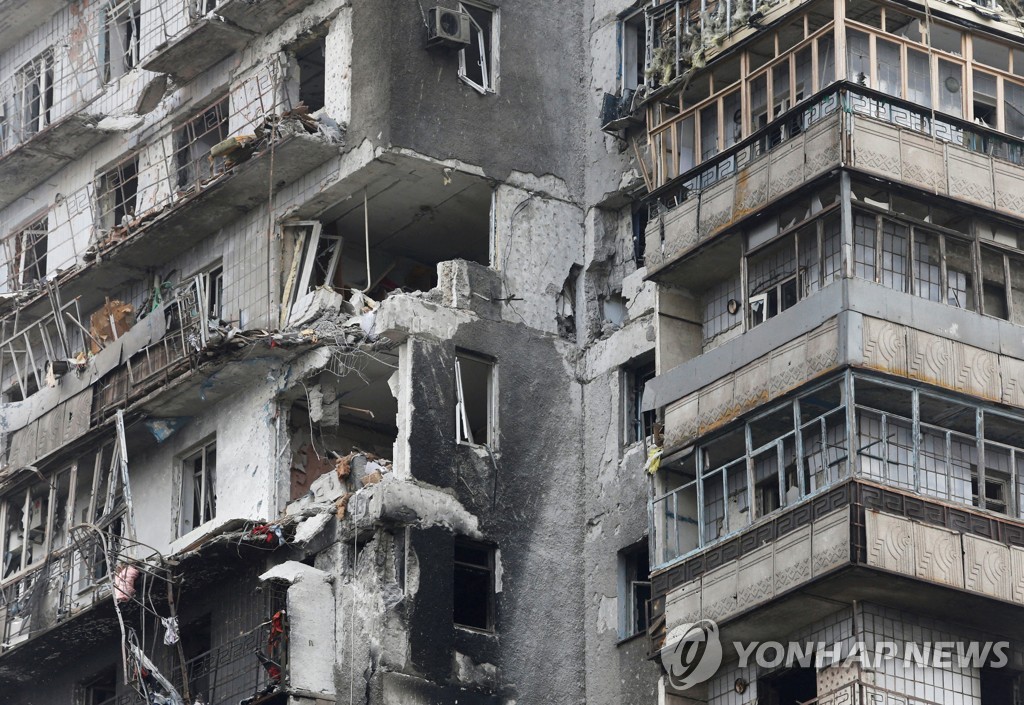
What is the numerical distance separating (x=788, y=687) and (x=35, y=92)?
2238 cm

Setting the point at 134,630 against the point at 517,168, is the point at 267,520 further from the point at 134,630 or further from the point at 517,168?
the point at 517,168

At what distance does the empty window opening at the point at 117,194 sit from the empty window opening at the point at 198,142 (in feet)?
4.64

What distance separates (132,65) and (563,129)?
30.6ft

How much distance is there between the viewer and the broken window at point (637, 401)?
37594 mm

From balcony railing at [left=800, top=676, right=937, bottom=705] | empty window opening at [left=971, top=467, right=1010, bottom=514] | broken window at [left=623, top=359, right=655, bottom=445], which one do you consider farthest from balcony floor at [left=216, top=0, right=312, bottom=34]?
balcony railing at [left=800, top=676, right=937, bottom=705]

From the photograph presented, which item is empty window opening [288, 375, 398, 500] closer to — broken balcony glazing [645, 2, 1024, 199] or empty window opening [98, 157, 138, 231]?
broken balcony glazing [645, 2, 1024, 199]

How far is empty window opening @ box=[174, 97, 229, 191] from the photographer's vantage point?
4202 cm

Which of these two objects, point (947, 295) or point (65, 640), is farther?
point (65, 640)

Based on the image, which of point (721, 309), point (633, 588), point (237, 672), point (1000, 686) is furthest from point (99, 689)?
point (1000, 686)

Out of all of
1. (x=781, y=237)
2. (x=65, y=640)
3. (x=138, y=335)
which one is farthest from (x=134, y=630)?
(x=781, y=237)

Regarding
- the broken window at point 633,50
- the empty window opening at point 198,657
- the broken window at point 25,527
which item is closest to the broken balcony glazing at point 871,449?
the broken window at point 633,50

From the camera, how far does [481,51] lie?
131 feet

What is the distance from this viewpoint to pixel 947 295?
32.7 meters

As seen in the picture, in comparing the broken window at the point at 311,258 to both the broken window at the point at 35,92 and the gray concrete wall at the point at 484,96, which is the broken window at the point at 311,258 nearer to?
the gray concrete wall at the point at 484,96
